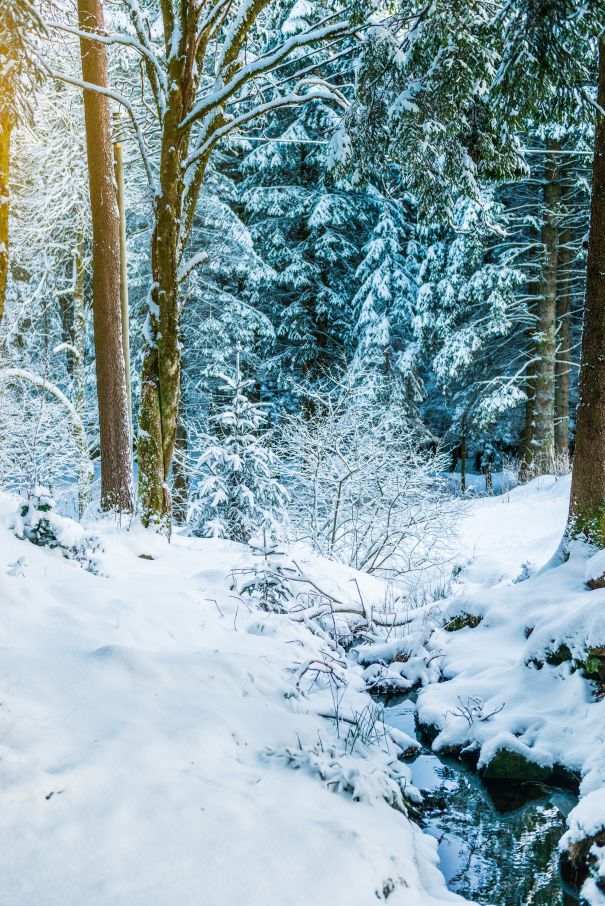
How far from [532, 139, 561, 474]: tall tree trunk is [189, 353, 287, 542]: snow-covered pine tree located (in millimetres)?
6706

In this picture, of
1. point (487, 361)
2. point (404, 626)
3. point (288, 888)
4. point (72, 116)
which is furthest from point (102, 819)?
point (487, 361)

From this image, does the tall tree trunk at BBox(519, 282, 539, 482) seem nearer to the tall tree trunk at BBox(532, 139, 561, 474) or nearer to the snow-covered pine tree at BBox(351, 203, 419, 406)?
the tall tree trunk at BBox(532, 139, 561, 474)

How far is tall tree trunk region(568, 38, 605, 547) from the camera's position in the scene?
17.6 feet

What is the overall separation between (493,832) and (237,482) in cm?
774

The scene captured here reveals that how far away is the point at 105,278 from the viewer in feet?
26.2

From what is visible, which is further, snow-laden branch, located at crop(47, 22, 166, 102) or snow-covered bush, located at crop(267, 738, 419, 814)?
snow-laden branch, located at crop(47, 22, 166, 102)

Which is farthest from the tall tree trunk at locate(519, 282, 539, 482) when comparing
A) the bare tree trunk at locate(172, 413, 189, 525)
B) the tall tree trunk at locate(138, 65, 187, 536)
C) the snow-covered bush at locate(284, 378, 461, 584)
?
the tall tree trunk at locate(138, 65, 187, 536)

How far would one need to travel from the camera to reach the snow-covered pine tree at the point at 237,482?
34.1ft

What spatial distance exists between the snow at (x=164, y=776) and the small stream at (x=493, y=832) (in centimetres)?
23

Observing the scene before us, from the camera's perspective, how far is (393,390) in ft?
55.6

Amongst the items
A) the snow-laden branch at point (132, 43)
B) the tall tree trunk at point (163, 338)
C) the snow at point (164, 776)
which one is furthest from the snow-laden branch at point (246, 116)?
the snow at point (164, 776)

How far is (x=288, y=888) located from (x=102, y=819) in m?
0.69

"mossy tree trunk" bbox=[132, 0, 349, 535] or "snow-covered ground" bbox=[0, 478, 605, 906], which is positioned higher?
"mossy tree trunk" bbox=[132, 0, 349, 535]

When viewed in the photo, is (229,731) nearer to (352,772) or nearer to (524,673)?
(352,772)
